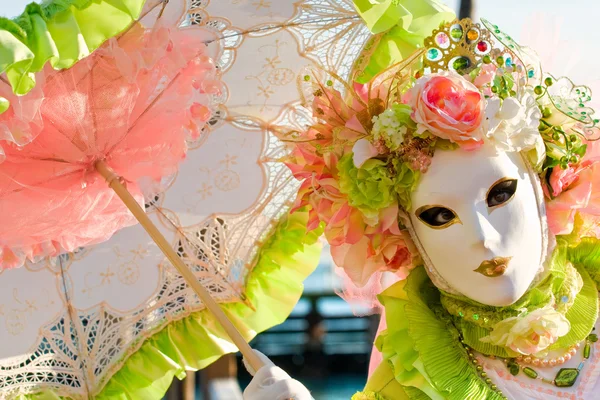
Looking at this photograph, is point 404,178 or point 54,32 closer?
point 54,32

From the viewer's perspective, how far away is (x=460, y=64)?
6.87ft

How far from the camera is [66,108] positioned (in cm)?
201

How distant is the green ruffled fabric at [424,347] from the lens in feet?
6.82

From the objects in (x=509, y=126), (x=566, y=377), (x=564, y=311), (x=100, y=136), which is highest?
(x=100, y=136)

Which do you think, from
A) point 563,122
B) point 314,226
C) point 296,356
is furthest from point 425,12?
point 296,356

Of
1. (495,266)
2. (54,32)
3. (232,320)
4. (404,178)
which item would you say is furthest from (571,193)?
(54,32)

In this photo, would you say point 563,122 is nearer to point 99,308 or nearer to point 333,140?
point 333,140

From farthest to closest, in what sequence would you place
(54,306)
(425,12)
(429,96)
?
(54,306) < (425,12) < (429,96)

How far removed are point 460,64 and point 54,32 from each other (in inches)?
38.6

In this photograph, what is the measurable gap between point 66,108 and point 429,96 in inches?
31.8

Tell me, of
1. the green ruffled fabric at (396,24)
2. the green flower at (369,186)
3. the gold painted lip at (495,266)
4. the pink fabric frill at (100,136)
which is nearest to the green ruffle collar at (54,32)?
the pink fabric frill at (100,136)

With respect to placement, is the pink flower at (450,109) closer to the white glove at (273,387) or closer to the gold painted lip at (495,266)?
the gold painted lip at (495,266)

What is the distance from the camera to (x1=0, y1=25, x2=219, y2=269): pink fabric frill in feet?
6.50

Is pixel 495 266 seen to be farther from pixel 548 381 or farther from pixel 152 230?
pixel 152 230
